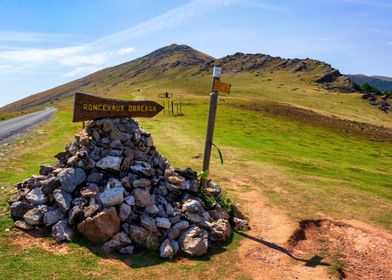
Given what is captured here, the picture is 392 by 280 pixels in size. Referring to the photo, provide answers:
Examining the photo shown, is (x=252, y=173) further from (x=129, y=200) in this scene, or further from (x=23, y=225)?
(x=23, y=225)

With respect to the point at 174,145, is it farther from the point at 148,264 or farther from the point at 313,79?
the point at 313,79

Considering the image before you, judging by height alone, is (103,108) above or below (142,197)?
above

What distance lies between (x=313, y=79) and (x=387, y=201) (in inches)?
5634

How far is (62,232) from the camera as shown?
12461 millimetres

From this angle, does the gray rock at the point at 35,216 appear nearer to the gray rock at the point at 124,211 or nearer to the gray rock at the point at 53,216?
the gray rock at the point at 53,216

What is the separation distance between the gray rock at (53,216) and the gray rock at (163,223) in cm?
361

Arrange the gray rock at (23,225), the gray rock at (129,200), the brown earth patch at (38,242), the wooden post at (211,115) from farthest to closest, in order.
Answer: the wooden post at (211,115), the gray rock at (129,200), the gray rock at (23,225), the brown earth patch at (38,242)

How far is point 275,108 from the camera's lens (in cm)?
8025

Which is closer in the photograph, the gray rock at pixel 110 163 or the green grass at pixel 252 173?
the green grass at pixel 252 173

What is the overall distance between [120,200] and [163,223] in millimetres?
1819

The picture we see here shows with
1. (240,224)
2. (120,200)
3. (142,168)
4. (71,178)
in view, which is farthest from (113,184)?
(240,224)

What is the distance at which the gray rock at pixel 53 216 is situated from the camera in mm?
12875

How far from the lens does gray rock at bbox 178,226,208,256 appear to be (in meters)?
12.4

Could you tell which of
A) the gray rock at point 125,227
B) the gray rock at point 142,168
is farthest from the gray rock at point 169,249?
the gray rock at point 142,168
